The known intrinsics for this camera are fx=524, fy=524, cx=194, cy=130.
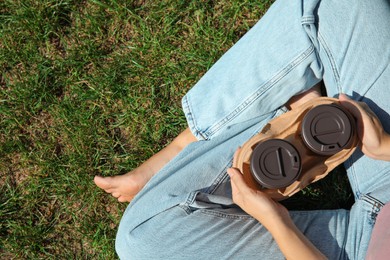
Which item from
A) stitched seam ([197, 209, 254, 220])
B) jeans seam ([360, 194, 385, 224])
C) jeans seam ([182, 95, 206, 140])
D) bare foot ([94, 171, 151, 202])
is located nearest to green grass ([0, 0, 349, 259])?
bare foot ([94, 171, 151, 202])

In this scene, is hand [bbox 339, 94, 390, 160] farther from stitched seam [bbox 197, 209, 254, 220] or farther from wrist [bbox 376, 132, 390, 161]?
stitched seam [bbox 197, 209, 254, 220]

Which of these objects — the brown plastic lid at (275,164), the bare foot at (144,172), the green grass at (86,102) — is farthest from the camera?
the green grass at (86,102)

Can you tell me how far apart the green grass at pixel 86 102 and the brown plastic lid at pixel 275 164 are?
0.69 m

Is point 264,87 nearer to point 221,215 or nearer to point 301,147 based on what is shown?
point 301,147

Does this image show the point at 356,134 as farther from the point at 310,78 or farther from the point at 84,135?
the point at 84,135

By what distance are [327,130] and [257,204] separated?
0.30m

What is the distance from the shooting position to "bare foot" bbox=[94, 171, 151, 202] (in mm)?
1962

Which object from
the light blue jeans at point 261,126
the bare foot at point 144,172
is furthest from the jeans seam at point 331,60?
the bare foot at point 144,172

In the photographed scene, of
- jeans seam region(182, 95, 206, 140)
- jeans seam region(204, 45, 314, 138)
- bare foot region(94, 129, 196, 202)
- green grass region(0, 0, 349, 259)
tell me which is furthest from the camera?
green grass region(0, 0, 349, 259)

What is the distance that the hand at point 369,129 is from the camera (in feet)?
4.96

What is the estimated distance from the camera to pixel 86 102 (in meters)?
2.17

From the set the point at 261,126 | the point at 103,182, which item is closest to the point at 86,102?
the point at 103,182

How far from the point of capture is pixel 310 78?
1687 mm

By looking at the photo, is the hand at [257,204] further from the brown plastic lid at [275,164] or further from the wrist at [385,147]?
the wrist at [385,147]
